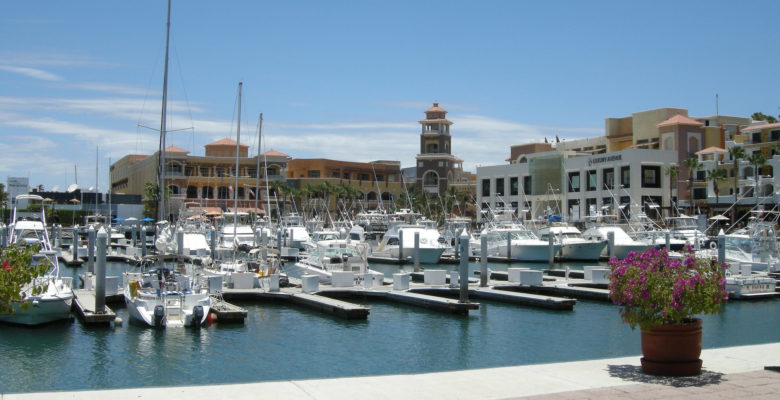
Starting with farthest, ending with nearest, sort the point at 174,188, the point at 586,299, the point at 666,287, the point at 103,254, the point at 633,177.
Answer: the point at 174,188 → the point at 633,177 → the point at 586,299 → the point at 103,254 → the point at 666,287

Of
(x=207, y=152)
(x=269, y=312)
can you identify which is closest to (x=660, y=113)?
(x=207, y=152)

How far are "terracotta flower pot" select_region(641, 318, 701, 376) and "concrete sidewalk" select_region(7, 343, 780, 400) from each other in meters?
0.22

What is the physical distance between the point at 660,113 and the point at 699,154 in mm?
13610

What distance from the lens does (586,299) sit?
3694 cm

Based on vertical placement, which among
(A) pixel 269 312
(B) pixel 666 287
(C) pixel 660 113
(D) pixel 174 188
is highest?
(C) pixel 660 113

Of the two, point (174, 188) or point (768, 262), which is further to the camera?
point (174, 188)

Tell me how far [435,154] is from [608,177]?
121ft

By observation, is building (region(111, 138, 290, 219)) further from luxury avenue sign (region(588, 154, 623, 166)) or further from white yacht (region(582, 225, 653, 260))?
white yacht (region(582, 225, 653, 260))

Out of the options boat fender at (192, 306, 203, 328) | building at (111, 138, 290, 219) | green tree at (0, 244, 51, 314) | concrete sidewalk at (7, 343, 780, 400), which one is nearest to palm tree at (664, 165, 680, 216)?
building at (111, 138, 290, 219)

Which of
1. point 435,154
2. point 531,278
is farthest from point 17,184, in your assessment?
point 435,154

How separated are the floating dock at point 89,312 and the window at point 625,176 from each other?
264ft

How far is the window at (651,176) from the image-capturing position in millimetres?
101000

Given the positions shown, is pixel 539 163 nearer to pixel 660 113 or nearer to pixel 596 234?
pixel 660 113

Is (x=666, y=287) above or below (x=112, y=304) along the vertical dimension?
above
